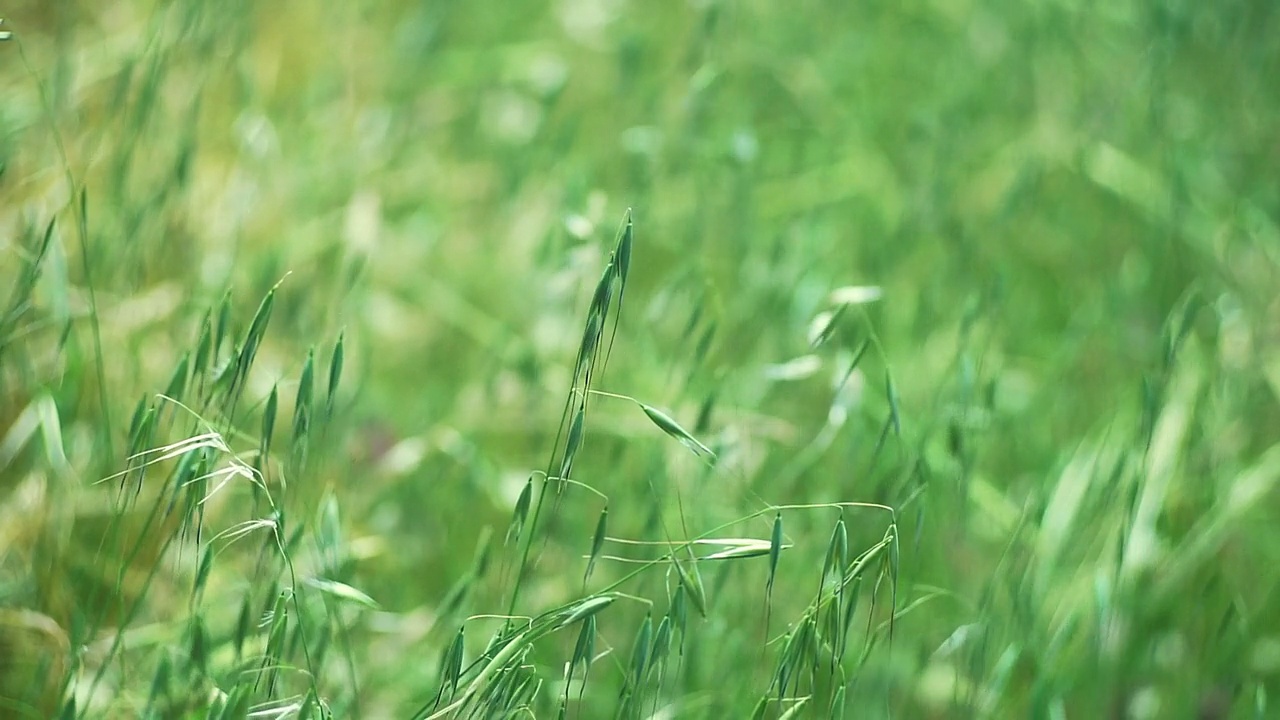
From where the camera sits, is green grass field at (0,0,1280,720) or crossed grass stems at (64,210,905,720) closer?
crossed grass stems at (64,210,905,720)

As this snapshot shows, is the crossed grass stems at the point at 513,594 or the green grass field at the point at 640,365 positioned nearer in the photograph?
the crossed grass stems at the point at 513,594

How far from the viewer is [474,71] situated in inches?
91.2

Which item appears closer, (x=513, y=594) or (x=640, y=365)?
(x=513, y=594)

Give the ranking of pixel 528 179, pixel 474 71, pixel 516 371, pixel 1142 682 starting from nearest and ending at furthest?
1. pixel 1142 682
2. pixel 516 371
3. pixel 528 179
4. pixel 474 71

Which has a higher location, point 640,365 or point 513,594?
point 513,594

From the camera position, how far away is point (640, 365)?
1.66m

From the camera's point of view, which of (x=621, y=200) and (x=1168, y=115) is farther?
(x=1168, y=115)

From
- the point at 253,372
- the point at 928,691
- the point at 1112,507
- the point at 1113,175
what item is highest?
the point at 1113,175

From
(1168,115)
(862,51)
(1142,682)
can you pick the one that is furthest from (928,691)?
(862,51)

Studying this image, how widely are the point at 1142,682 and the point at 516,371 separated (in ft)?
2.98

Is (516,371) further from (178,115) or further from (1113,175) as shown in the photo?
(1113,175)

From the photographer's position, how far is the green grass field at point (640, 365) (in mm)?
1104

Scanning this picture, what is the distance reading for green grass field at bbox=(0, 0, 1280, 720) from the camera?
1104 millimetres

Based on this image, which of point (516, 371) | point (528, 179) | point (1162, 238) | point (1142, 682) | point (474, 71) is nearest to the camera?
point (1142, 682)
